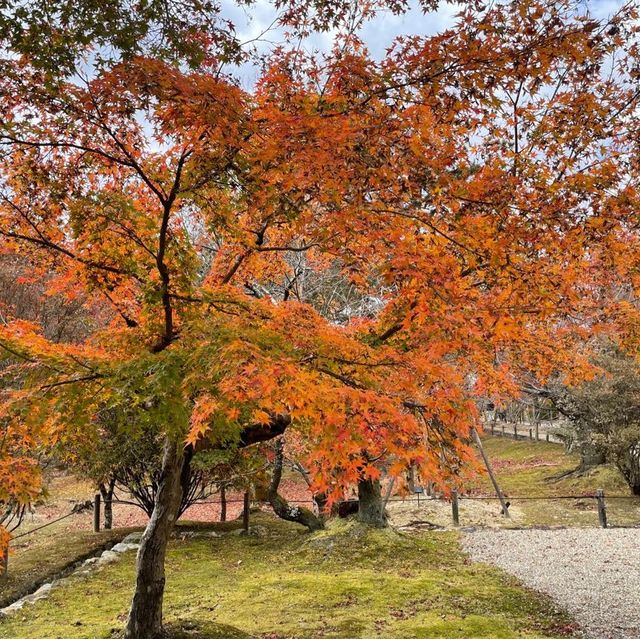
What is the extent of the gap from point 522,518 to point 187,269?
1302 centimetres

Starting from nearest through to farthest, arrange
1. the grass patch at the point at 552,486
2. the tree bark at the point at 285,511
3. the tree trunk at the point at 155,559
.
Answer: the tree trunk at the point at 155,559 < the tree bark at the point at 285,511 < the grass patch at the point at 552,486

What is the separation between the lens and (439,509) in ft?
52.1

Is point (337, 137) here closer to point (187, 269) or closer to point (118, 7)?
point (187, 269)

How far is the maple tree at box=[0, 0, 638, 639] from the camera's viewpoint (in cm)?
402

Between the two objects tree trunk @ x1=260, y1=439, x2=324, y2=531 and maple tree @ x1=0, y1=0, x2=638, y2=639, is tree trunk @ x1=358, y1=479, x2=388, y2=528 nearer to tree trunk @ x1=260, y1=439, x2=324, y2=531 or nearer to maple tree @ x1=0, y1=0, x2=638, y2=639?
tree trunk @ x1=260, y1=439, x2=324, y2=531

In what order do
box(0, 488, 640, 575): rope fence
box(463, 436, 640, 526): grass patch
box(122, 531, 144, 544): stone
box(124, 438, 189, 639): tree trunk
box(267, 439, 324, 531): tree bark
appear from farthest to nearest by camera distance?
box(463, 436, 640, 526): grass patch
box(267, 439, 324, 531): tree bark
box(122, 531, 144, 544): stone
box(0, 488, 640, 575): rope fence
box(124, 438, 189, 639): tree trunk

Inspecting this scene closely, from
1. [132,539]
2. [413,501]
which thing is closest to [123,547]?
[132,539]

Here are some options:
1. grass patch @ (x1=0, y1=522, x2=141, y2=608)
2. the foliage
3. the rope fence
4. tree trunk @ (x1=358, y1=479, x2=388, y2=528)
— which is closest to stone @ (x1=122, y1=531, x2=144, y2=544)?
grass patch @ (x1=0, y1=522, x2=141, y2=608)

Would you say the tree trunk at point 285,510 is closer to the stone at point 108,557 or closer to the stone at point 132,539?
the stone at point 132,539

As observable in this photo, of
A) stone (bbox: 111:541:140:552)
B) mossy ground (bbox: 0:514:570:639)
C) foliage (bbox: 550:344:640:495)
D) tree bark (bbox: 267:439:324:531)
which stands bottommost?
mossy ground (bbox: 0:514:570:639)

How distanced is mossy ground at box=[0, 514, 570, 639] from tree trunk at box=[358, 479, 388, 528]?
10.6 inches

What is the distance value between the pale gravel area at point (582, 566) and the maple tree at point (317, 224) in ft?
11.6

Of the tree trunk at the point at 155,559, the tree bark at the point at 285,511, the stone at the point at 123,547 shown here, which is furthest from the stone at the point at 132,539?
the tree trunk at the point at 155,559

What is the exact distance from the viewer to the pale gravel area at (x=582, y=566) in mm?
6645
